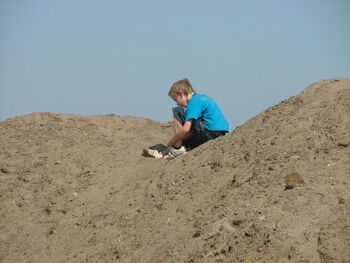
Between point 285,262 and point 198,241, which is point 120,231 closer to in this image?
point 198,241

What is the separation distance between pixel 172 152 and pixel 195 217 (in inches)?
97.4

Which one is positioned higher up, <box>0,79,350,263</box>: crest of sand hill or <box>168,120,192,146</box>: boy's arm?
<box>168,120,192,146</box>: boy's arm

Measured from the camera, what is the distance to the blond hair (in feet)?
31.1

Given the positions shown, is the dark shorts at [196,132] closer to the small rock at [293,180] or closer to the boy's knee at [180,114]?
the boy's knee at [180,114]

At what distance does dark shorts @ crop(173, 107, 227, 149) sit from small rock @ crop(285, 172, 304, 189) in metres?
2.72

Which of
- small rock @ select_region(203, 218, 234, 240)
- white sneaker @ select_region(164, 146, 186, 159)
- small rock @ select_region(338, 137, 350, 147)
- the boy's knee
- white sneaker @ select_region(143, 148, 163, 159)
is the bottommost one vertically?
small rock @ select_region(203, 218, 234, 240)

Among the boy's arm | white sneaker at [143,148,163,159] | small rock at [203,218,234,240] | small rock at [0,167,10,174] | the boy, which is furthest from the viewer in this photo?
small rock at [0,167,10,174]

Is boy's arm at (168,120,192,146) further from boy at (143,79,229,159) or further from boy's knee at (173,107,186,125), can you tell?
boy's knee at (173,107,186,125)

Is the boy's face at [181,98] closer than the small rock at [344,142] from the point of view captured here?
No

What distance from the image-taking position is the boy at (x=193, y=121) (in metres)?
9.34

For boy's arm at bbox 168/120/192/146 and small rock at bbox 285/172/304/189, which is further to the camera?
boy's arm at bbox 168/120/192/146

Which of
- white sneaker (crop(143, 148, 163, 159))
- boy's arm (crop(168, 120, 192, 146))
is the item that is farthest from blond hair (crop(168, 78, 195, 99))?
white sneaker (crop(143, 148, 163, 159))

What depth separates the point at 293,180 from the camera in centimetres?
664

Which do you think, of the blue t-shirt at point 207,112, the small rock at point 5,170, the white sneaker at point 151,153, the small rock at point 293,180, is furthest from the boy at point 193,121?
the small rock at point 293,180
